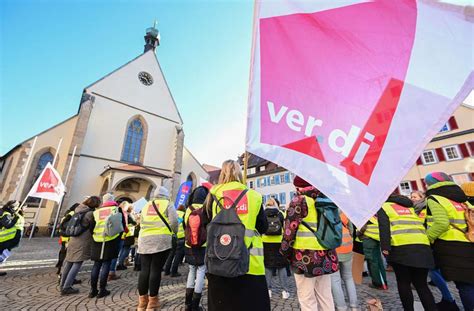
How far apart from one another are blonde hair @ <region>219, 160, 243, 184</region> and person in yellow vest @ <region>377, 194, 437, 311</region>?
2.10 m

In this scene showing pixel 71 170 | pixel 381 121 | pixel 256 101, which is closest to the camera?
pixel 381 121

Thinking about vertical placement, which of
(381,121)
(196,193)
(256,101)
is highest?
(256,101)

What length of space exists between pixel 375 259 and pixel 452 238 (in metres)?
2.01

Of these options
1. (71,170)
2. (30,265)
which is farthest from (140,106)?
(30,265)

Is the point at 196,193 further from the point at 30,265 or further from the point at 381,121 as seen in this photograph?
the point at 30,265

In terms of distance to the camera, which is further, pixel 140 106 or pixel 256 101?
pixel 140 106

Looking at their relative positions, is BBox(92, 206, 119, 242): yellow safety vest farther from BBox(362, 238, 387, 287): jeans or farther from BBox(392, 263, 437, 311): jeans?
BBox(362, 238, 387, 287): jeans

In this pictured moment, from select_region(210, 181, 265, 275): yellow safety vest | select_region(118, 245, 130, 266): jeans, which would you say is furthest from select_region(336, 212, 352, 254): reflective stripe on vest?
select_region(118, 245, 130, 266): jeans

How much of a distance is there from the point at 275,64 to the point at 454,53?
1215 millimetres

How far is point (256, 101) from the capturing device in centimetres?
200

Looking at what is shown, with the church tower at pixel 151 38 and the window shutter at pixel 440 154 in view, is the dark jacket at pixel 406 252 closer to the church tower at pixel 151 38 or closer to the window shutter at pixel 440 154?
the window shutter at pixel 440 154

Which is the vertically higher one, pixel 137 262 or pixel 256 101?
pixel 256 101

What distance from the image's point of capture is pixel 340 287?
9.13 ft

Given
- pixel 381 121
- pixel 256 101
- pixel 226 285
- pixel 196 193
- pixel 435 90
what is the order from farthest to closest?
pixel 196 193 → pixel 256 101 → pixel 226 285 → pixel 381 121 → pixel 435 90
